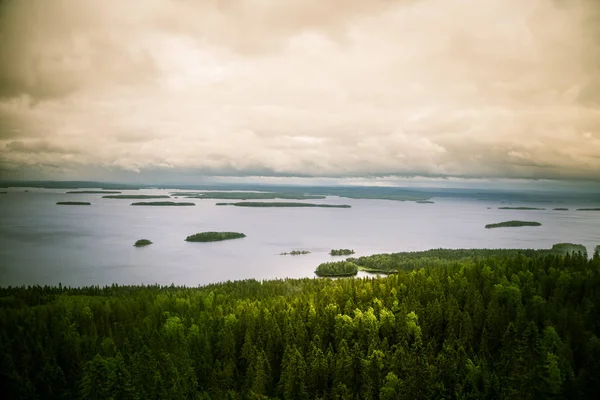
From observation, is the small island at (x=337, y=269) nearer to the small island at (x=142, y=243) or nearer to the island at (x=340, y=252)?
the island at (x=340, y=252)

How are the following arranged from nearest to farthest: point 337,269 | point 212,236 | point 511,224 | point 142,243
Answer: point 337,269, point 142,243, point 212,236, point 511,224

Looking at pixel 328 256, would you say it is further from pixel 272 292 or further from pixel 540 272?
pixel 540 272

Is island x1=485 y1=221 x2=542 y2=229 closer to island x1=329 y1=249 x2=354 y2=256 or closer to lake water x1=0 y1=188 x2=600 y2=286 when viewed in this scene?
lake water x1=0 y1=188 x2=600 y2=286

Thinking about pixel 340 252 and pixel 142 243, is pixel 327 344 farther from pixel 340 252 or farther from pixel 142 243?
pixel 142 243

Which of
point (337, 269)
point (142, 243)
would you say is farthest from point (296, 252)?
point (142, 243)

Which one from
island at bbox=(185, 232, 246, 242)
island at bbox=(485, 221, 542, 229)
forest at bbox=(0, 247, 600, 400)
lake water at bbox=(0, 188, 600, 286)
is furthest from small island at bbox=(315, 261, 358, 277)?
island at bbox=(485, 221, 542, 229)

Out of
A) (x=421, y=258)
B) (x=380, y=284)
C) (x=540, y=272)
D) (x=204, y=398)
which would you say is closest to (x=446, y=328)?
(x=380, y=284)

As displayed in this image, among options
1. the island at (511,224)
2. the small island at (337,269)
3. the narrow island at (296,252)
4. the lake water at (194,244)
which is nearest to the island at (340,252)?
the lake water at (194,244)
